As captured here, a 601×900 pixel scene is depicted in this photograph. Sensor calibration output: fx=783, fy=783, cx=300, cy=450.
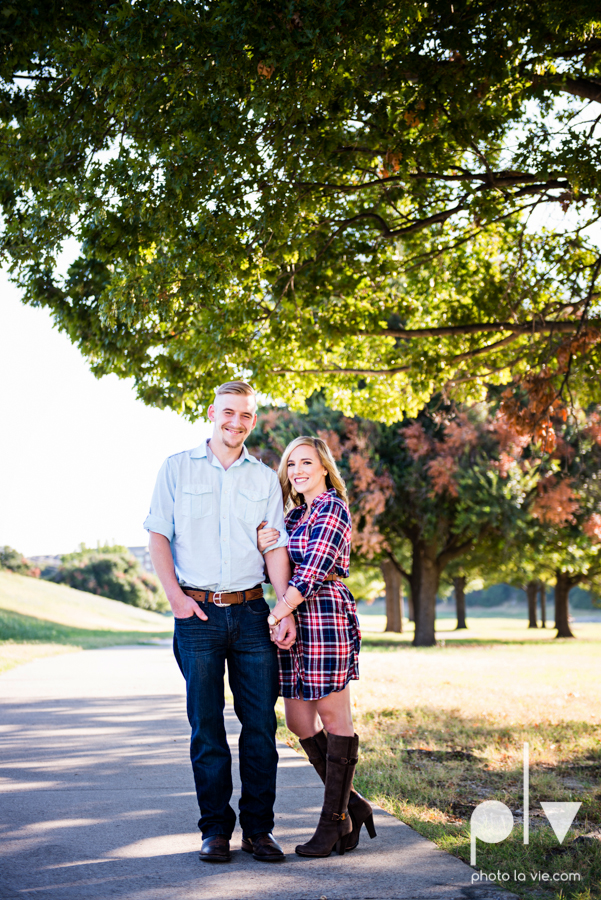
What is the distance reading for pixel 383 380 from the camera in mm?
12594

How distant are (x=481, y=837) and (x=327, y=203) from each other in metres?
7.02

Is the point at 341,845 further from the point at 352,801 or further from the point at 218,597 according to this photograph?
the point at 218,597

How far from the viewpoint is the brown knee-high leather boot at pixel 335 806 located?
148 inches

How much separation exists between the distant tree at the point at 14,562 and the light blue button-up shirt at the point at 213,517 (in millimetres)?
48637

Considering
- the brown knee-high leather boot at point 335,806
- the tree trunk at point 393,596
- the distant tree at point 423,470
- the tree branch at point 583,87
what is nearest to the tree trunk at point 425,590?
the distant tree at point 423,470

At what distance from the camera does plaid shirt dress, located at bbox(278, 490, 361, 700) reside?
3.86 meters

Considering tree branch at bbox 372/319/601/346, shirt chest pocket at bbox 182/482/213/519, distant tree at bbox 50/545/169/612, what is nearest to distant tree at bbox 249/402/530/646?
tree branch at bbox 372/319/601/346

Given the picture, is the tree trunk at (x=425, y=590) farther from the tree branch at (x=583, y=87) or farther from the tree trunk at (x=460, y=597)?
the tree trunk at (x=460, y=597)

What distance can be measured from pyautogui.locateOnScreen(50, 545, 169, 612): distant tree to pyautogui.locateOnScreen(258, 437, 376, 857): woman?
54.3 m

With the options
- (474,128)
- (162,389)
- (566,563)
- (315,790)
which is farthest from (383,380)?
(566,563)

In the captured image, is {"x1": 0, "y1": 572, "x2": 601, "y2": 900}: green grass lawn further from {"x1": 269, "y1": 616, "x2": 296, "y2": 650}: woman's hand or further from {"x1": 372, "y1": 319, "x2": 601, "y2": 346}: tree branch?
Result: {"x1": 372, "y1": 319, "x2": 601, "y2": 346}: tree branch

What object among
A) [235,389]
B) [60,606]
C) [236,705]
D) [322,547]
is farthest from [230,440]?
[60,606]

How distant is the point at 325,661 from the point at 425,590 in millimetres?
21085

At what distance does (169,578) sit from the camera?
3.80 m
